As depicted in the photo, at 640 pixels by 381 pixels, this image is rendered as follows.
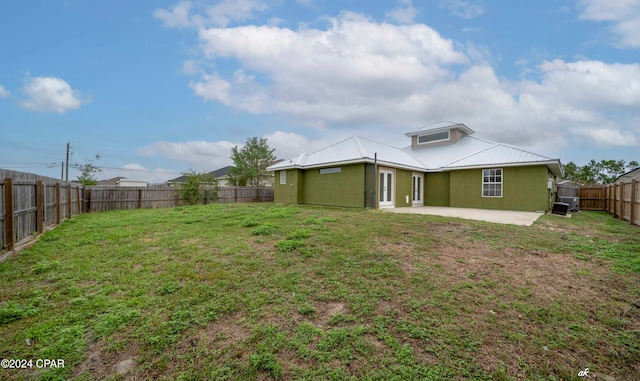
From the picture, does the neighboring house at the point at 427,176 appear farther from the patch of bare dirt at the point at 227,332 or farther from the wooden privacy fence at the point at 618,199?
the patch of bare dirt at the point at 227,332

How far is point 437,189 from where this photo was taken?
16.3 meters

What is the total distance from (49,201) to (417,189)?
53.6 feet

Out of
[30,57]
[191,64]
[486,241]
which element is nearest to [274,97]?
[191,64]

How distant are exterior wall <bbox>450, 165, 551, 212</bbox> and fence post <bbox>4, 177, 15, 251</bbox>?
1675cm

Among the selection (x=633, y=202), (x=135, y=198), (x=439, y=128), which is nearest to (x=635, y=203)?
(x=633, y=202)

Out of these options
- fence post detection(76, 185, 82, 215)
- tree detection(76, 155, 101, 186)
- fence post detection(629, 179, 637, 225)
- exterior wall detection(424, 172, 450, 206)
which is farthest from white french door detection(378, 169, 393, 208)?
tree detection(76, 155, 101, 186)

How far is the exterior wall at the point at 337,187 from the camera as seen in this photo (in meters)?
13.2

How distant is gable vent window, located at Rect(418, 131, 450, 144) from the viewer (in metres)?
18.7

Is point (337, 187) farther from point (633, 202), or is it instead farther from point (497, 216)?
point (633, 202)

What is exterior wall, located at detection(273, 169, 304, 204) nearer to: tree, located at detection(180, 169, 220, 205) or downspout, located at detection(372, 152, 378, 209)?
tree, located at detection(180, 169, 220, 205)

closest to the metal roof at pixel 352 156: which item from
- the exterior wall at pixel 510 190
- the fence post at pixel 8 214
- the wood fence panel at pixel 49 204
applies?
the exterior wall at pixel 510 190

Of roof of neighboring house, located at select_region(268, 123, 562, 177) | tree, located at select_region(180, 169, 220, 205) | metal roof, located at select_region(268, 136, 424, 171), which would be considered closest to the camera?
roof of neighboring house, located at select_region(268, 123, 562, 177)

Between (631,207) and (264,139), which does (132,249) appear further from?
(264,139)

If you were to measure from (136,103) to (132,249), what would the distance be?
28.1ft
